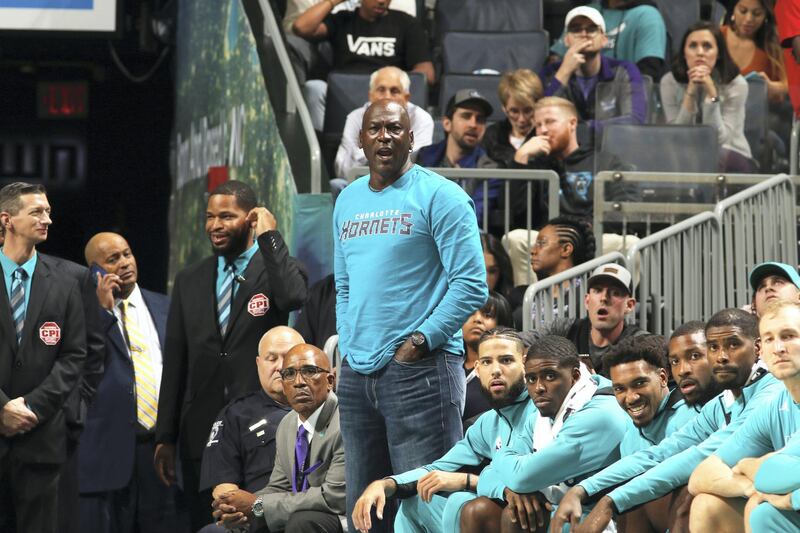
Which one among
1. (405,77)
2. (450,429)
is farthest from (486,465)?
(405,77)

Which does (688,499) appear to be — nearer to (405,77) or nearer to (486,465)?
(486,465)

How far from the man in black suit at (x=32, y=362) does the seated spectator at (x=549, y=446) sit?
2.33 meters

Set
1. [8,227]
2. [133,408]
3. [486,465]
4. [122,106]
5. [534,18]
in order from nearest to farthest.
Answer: [486,465], [8,227], [133,408], [534,18], [122,106]

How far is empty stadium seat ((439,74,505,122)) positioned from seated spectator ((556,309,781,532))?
194 inches

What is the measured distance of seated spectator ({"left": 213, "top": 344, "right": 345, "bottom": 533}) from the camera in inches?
274

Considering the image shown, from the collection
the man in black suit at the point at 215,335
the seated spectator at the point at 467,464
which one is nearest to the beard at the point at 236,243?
the man in black suit at the point at 215,335

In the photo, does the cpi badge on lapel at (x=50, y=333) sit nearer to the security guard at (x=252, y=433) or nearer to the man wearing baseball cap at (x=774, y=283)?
the security guard at (x=252, y=433)

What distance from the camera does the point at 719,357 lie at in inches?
229

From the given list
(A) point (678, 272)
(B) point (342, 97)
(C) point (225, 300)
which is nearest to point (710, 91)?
(A) point (678, 272)

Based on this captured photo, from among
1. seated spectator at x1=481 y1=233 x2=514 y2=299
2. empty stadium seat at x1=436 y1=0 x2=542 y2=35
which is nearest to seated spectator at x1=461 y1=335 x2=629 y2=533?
seated spectator at x1=481 y1=233 x2=514 y2=299

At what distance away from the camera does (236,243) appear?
25.3ft

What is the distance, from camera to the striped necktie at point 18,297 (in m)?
7.55

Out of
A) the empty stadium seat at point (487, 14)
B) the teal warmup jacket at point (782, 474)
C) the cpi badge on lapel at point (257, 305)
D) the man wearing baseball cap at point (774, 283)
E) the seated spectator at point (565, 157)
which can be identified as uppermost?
the empty stadium seat at point (487, 14)

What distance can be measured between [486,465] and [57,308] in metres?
2.46
